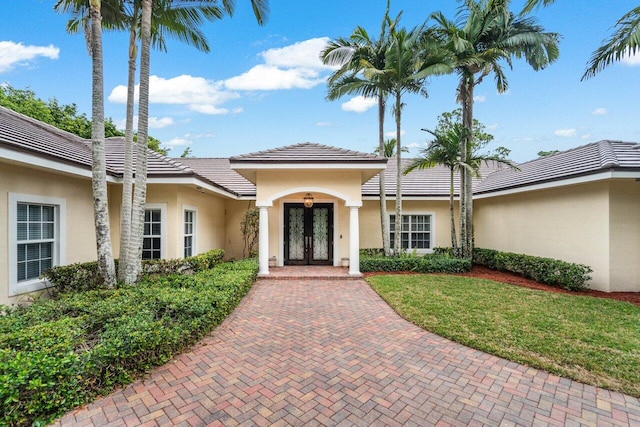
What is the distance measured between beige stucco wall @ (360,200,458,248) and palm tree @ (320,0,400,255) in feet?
6.96

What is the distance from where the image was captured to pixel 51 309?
4617 millimetres

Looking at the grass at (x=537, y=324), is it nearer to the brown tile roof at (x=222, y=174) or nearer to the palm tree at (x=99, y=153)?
the palm tree at (x=99, y=153)

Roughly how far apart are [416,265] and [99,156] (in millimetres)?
10281

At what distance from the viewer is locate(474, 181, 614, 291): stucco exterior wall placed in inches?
320

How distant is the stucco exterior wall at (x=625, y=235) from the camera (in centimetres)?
791

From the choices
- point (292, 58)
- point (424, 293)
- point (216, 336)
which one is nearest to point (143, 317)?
point (216, 336)

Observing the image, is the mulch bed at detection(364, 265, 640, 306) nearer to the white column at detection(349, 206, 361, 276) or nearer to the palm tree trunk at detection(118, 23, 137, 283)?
the white column at detection(349, 206, 361, 276)

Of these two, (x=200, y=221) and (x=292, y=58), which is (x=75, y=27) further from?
(x=292, y=58)

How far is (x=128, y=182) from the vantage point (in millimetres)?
6527

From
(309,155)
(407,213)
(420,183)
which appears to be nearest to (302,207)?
(309,155)

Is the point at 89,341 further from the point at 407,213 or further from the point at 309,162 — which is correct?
the point at 407,213

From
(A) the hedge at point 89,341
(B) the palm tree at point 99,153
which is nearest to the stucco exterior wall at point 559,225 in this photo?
(A) the hedge at point 89,341

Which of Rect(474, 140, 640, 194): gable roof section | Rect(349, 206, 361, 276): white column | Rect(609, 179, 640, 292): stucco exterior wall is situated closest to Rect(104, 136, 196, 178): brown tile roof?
Rect(349, 206, 361, 276): white column

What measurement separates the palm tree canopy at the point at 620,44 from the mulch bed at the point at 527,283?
5925mm
